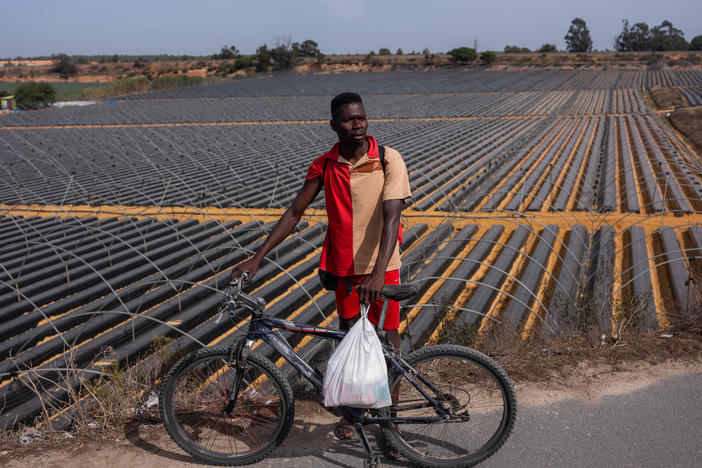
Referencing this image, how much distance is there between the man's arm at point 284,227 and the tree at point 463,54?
7132 cm

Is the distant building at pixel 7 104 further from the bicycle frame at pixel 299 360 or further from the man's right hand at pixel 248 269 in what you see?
the bicycle frame at pixel 299 360

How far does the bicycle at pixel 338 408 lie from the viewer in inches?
107

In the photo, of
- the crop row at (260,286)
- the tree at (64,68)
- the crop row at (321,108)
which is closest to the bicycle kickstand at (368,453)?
the crop row at (260,286)

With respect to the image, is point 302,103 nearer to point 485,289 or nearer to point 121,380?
point 485,289

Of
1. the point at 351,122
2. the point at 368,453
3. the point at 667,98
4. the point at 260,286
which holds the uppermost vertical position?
the point at 351,122

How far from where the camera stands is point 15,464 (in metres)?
2.94

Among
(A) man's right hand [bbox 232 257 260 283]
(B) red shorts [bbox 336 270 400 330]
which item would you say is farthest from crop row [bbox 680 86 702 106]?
(A) man's right hand [bbox 232 257 260 283]

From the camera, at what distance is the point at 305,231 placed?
8.27 meters

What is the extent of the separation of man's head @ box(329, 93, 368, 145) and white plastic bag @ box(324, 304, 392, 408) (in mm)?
815

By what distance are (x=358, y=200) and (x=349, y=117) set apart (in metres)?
0.40

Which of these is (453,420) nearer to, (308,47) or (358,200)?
(358,200)

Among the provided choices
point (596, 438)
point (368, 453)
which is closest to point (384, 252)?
point (368, 453)

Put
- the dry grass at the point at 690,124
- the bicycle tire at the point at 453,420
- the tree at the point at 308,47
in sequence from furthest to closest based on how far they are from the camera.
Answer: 1. the tree at the point at 308,47
2. the dry grass at the point at 690,124
3. the bicycle tire at the point at 453,420

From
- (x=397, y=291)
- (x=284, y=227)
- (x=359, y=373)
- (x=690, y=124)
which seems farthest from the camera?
(x=690, y=124)
